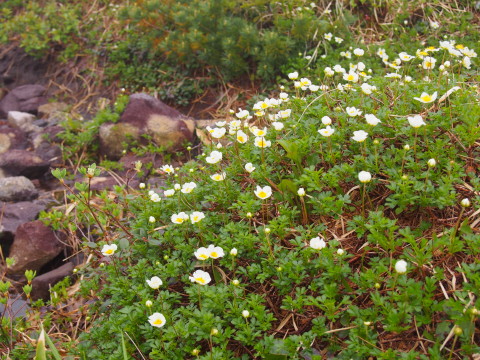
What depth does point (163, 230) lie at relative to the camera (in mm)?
2930

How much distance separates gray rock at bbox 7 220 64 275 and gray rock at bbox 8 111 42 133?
7.61 feet

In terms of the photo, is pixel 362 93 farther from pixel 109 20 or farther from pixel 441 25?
pixel 109 20

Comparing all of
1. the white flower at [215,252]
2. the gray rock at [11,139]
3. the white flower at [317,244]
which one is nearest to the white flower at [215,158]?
the white flower at [215,252]

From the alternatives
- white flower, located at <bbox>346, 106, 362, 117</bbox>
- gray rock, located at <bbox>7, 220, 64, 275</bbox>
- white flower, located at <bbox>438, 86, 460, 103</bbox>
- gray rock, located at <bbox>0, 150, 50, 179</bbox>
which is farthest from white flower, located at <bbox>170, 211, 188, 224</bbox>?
gray rock, located at <bbox>0, 150, 50, 179</bbox>

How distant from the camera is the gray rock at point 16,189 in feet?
14.9

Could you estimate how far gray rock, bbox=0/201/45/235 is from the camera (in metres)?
4.08

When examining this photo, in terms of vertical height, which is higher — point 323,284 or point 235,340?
point 323,284

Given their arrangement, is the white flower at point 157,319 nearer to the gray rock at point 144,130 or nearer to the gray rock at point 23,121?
the gray rock at point 144,130

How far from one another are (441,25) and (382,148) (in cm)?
347

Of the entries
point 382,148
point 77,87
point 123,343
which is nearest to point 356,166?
point 382,148

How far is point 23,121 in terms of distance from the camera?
5992mm

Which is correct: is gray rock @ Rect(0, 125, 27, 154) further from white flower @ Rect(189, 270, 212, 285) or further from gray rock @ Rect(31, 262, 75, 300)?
white flower @ Rect(189, 270, 212, 285)

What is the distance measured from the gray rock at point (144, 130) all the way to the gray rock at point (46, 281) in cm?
166

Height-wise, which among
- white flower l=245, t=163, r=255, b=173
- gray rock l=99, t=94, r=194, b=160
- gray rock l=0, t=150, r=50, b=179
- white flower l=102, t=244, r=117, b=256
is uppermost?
white flower l=245, t=163, r=255, b=173
